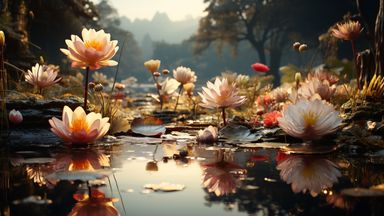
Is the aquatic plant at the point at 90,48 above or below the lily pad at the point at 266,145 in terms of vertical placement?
above

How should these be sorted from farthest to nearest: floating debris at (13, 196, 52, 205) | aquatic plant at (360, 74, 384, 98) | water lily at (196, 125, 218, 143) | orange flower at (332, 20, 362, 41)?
orange flower at (332, 20, 362, 41) < aquatic plant at (360, 74, 384, 98) < water lily at (196, 125, 218, 143) < floating debris at (13, 196, 52, 205)

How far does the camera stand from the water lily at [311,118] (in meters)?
2.48

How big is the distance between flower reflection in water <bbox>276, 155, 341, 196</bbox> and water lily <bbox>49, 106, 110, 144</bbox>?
3.59 ft

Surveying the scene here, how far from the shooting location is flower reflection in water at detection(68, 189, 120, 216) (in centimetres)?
134

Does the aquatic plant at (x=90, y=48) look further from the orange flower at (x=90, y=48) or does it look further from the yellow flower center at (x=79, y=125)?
the yellow flower center at (x=79, y=125)

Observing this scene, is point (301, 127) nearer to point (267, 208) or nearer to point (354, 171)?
point (354, 171)

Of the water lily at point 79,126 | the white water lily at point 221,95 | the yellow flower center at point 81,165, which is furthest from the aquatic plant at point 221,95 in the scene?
the yellow flower center at point 81,165

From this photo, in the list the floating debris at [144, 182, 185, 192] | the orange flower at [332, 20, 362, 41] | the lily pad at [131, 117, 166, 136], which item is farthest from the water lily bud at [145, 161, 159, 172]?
the orange flower at [332, 20, 362, 41]

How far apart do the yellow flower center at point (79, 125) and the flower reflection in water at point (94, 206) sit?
98 centimetres

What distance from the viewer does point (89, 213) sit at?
133 cm

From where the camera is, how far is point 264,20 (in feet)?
91.2

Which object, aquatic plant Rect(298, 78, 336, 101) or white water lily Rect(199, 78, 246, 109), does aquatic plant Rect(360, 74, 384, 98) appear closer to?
aquatic plant Rect(298, 78, 336, 101)

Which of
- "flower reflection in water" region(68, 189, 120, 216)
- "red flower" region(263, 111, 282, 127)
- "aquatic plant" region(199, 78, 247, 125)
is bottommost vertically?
"flower reflection in water" region(68, 189, 120, 216)

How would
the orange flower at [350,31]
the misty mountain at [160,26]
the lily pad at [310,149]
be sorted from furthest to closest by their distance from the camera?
the misty mountain at [160,26] → the orange flower at [350,31] → the lily pad at [310,149]
